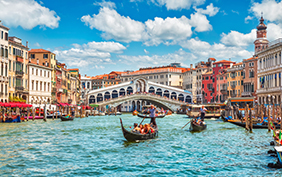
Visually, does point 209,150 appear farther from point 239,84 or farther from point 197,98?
point 197,98

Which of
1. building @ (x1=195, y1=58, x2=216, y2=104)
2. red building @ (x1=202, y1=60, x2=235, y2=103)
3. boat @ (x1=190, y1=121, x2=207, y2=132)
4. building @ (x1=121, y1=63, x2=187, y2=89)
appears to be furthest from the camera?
building @ (x1=121, y1=63, x2=187, y2=89)

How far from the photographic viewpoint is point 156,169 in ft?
35.0

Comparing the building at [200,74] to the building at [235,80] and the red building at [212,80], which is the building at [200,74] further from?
→ the building at [235,80]

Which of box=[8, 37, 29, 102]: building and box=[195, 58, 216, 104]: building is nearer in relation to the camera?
box=[8, 37, 29, 102]: building

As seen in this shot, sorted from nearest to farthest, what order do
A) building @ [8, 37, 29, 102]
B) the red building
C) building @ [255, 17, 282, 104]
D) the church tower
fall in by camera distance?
building @ [255, 17, 282, 104]
building @ [8, 37, 29, 102]
the church tower
the red building

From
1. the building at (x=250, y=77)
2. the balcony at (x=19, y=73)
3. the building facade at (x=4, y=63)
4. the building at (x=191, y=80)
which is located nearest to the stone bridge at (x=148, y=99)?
the building at (x=191, y=80)

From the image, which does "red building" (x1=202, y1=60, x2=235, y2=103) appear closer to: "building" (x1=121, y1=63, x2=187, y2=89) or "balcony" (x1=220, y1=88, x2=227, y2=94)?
"balcony" (x1=220, y1=88, x2=227, y2=94)

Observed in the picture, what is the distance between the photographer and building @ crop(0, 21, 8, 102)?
30.3 m

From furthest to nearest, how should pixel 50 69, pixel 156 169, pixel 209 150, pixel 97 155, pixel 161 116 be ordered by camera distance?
pixel 50 69, pixel 161 116, pixel 209 150, pixel 97 155, pixel 156 169

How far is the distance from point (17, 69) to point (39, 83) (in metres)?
6.08

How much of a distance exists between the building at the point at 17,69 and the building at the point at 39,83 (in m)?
1.26

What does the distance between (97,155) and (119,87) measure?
48559 millimetres

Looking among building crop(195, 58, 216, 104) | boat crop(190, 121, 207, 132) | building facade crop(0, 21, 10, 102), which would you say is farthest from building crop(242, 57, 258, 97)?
building facade crop(0, 21, 10, 102)

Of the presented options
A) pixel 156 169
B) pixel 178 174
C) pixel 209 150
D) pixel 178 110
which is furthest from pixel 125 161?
pixel 178 110
